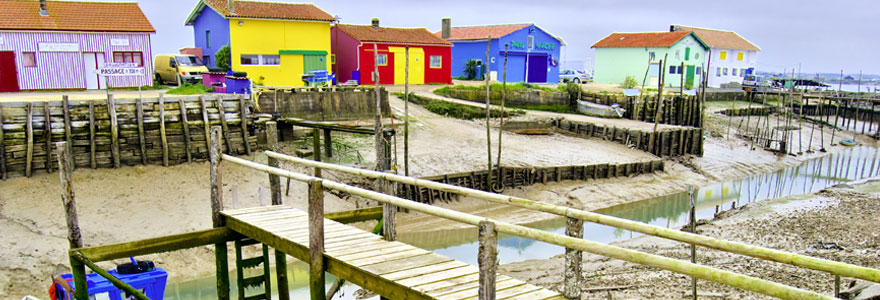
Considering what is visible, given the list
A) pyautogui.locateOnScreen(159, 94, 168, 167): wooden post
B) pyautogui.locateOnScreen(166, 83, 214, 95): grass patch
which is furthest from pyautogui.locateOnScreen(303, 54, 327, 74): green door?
pyautogui.locateOnScreen(159, 94, 168, 167): wooden post

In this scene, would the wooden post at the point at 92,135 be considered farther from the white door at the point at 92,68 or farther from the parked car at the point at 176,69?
the parked car at the point at 176,69

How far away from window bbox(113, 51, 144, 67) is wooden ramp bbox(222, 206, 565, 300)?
74.5ft

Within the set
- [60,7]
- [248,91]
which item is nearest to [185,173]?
[248,91]

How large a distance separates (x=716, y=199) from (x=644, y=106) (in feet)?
36.8

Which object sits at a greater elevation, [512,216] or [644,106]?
[644,106]

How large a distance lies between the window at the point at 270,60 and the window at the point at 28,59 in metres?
9.95

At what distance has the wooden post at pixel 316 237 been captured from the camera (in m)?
7.00

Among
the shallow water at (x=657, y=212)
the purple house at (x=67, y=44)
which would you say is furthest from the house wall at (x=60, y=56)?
the shallow water at (x=657, y=212)

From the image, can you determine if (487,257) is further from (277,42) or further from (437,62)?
(437,62)

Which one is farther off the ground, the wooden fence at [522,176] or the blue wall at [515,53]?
the blue wall at [515,53]

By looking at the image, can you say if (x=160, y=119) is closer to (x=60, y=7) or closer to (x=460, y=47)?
(x=60, y=7)

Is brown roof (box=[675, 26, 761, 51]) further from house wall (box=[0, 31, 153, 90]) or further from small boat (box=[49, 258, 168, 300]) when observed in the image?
small boat (box=[49, 258, 168, 300])

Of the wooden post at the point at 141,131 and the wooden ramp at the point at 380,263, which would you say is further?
the wooden post at the point at 141,131

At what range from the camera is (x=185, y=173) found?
737 inches
